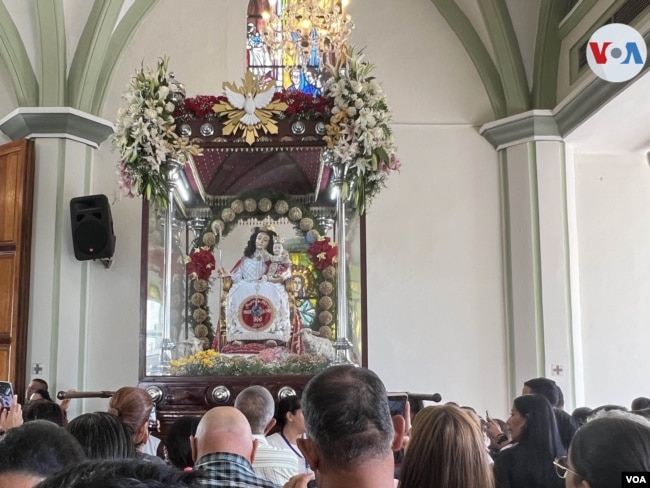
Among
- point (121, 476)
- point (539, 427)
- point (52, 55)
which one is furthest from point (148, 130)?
point (121, 476)

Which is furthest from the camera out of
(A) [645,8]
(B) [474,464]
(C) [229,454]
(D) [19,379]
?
(D) [19,379]

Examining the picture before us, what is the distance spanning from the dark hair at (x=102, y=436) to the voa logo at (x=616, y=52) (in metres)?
5.23

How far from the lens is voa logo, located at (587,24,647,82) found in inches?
240

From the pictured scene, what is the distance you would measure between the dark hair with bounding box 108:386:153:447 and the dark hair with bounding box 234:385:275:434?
0.49 metres

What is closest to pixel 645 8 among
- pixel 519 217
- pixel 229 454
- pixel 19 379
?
pixel 519 217

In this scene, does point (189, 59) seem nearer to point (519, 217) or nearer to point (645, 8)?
point (519, 217)

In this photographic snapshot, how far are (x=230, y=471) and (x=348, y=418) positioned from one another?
2.49 feet

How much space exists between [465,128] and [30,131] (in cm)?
477

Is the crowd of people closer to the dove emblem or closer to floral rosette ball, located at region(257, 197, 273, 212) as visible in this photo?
the dove emblem

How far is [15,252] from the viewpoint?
24.5ft

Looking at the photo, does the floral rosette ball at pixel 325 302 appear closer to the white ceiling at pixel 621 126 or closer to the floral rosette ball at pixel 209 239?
the floral rosette ball at pixel 209 239

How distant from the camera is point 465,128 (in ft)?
27.2

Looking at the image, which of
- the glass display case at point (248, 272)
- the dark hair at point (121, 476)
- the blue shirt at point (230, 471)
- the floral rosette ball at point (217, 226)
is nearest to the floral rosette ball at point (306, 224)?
the glass display case at point (248, 272)

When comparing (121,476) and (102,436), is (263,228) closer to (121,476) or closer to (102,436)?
(102,436)
